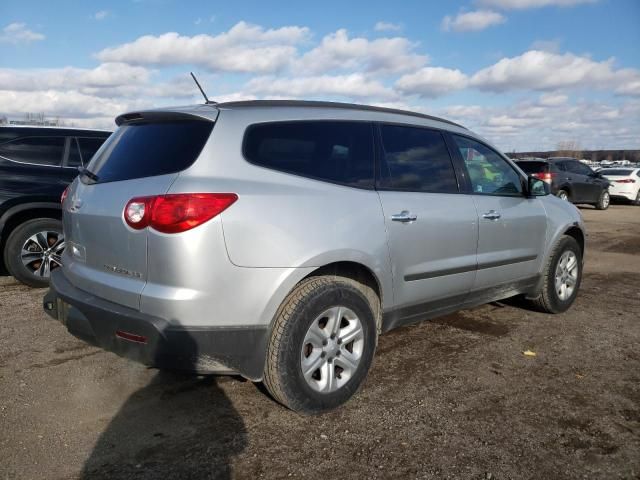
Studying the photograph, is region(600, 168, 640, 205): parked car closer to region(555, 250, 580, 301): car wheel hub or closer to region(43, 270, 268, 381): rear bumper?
region(555, 250, 580, 301): car wheel hub

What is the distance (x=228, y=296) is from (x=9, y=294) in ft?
12.9

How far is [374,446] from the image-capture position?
9.21ft

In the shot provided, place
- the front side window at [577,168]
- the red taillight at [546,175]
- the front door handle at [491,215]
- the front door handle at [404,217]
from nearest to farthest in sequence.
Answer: the front door handle at [404,217]
the front door handle at [491,215]
the red taillight at [546,175]
the front side window at [577,168]

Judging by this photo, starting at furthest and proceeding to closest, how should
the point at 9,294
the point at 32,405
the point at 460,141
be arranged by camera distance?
the point at 9,294 < the point at 460,141 < the point at 32,405

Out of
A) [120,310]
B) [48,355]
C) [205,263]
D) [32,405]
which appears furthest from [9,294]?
[205,263]

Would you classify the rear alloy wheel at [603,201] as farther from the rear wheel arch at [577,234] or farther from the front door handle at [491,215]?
the front door handle at [491,215]

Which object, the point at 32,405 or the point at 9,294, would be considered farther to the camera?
the point at 9,294

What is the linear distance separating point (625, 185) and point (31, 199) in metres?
20.7

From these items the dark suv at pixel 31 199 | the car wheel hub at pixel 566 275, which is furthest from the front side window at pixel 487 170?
the dark suv at pixel 31 199

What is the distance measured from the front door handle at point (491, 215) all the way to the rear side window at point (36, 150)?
4461mm

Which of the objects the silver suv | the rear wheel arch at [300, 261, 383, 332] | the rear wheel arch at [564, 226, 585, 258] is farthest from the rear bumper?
the rear wheel arch at [564, 226, 585, 258]

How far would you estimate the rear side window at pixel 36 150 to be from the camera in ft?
18.5

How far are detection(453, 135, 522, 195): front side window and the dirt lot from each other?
1236 mm

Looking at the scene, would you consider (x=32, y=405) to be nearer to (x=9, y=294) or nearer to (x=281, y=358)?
(x=281, y=358)
